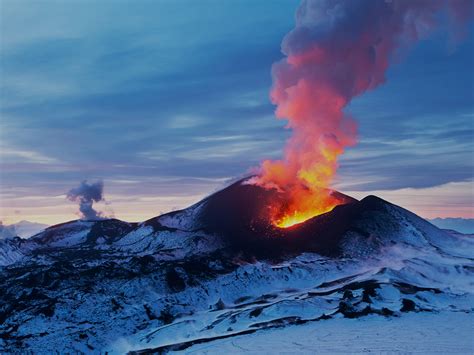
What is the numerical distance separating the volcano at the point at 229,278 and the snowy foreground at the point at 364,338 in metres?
0.78

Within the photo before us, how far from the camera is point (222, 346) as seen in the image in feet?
230

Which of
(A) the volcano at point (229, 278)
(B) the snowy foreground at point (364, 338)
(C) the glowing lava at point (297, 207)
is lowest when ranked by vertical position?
(B) the snowy foreground at point (364, 338)

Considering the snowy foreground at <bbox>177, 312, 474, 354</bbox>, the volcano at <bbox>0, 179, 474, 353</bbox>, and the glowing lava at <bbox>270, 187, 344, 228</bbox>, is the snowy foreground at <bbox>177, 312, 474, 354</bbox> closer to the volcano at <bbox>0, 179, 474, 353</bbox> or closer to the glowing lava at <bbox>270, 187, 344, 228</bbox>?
the volcano at <bbox>0, 179, 474, 353</bbox>

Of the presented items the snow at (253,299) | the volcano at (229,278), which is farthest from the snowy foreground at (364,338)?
the volcano at (229,278)

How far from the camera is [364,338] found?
6950 cm

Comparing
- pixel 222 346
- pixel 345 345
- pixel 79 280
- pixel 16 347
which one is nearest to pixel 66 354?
pixel 16 347

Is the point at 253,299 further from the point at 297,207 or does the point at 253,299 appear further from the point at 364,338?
the point at 297,207

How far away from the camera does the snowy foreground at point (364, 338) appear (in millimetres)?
66000

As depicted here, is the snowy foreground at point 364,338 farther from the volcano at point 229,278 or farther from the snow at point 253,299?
the volcano at point 229,278

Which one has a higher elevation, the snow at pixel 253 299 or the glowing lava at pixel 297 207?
the glowing lava at pixel 297 207

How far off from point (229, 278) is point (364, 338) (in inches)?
1374

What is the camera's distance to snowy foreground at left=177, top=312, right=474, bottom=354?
6600cm

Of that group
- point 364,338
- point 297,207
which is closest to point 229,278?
point 364,338

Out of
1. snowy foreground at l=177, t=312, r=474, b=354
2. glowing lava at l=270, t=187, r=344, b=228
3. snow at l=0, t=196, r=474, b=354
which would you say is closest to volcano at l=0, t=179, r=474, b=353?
snow at l=0, t=196, r=474, b=354
